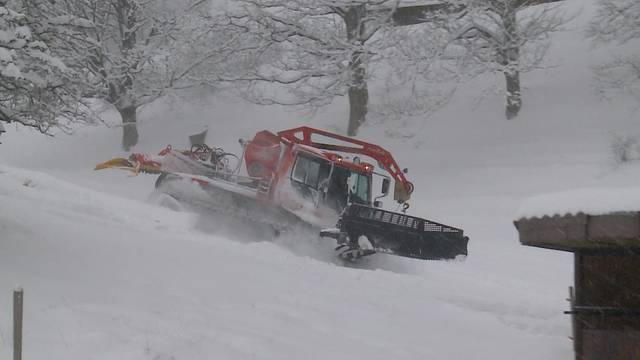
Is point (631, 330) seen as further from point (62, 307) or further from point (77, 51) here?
point (77, 51)

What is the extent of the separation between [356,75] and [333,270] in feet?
44.9

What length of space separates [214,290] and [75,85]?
3.64 meters

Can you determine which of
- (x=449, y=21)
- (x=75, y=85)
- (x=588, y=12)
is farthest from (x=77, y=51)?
(x=588, y=12)

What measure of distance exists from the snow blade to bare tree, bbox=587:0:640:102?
904 cm

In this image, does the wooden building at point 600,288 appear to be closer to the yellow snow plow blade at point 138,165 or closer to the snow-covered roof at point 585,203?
the snow-covered roof at point 585,203

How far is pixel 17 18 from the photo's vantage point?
8.29 meters

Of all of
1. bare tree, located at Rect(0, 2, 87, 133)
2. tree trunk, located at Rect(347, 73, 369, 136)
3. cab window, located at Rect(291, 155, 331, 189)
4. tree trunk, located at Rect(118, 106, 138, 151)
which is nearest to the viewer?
bare tree, located at Rect(0, 2, 87, 133)

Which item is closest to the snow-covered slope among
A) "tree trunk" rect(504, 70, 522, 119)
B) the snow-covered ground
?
the snow-covered ground

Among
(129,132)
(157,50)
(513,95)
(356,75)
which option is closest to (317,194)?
(513,95)

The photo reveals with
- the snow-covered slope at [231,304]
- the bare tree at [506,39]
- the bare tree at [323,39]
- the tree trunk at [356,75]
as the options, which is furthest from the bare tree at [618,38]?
the snow-covered slope at [231,304]

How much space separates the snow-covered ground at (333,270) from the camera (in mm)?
6520

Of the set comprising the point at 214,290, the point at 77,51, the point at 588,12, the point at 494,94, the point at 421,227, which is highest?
the point at 588,12

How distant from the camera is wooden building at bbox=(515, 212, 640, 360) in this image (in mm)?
3240

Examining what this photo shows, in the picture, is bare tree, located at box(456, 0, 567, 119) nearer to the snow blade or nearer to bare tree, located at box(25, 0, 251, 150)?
bare tree, located at box(25, 0, 251, 150)
